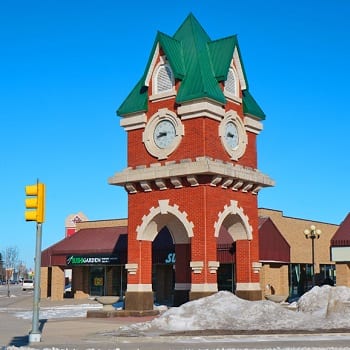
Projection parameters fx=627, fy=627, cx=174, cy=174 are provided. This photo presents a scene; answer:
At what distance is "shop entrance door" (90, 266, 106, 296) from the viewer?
161ft

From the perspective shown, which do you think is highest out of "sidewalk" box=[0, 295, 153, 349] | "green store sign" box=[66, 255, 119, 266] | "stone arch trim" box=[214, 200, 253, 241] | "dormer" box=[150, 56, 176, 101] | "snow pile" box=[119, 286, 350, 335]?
"dormer" box=[150, 56, 176, 101]

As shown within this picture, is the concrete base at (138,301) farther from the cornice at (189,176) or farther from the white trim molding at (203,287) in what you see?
the cornice at (189,176)

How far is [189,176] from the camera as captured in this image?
2766 cm

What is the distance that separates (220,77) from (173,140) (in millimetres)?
3914

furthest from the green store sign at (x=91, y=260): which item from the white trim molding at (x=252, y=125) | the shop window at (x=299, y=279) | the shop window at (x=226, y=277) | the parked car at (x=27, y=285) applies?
the parked car at (x=27, y=285)

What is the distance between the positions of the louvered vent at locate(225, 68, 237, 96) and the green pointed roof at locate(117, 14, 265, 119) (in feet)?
2.56

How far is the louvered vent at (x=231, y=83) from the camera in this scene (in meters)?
30.8

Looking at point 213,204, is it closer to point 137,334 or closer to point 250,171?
point 250,171

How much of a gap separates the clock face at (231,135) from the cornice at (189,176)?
1065 millimetres

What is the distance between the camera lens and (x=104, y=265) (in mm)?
45562

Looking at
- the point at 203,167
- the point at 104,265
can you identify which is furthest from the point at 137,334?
the point at 104,265

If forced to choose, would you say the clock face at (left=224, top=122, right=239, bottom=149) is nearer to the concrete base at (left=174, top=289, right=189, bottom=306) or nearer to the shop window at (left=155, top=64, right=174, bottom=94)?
the shop window at (left=155, top=64, right=174, bottom=94)

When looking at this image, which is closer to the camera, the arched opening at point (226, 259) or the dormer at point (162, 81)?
the dormer at point (162, 81)

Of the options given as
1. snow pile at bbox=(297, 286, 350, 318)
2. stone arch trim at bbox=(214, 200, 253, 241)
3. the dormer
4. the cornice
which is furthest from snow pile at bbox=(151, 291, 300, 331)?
the dormer
